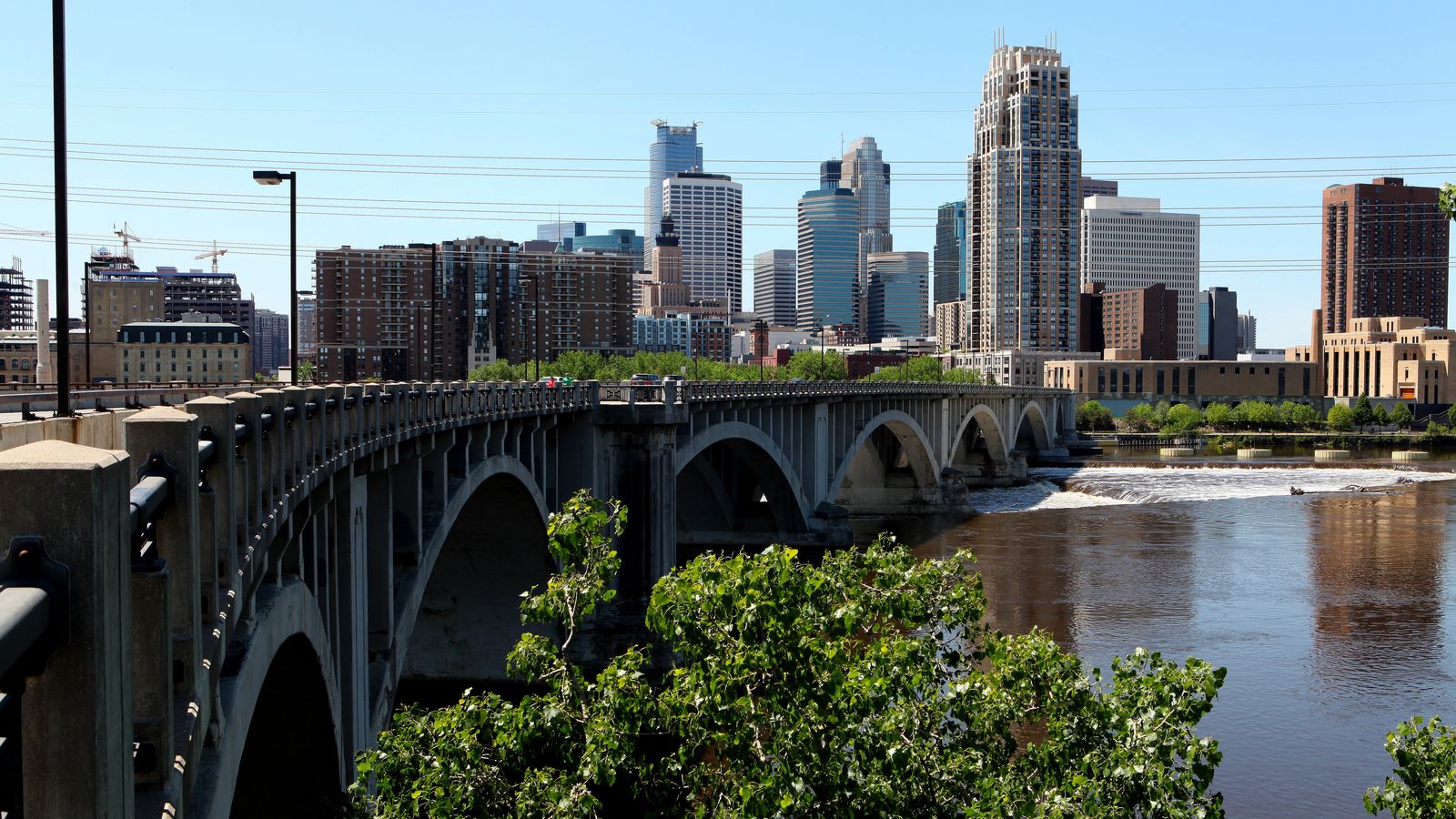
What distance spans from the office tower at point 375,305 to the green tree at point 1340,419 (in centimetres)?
11865

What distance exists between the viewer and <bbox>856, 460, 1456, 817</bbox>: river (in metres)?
33.5

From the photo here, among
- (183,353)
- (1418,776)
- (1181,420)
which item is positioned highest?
(183,353)

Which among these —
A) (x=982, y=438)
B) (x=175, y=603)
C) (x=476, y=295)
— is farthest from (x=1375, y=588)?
(x=476, y=295)

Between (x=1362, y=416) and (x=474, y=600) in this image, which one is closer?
(x=474, y=600)

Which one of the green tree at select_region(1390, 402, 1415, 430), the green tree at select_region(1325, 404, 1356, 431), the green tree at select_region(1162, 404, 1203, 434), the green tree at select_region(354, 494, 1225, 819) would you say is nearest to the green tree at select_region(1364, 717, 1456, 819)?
the green tree at select_region(354, 494, 1225, 819)

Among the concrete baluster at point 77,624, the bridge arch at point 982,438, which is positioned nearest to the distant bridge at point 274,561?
the concrete baluster at point 77,624

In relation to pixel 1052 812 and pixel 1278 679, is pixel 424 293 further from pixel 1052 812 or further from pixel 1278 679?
pixel 1052 812

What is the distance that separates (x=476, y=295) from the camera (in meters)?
186

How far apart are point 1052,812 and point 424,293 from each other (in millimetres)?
166875

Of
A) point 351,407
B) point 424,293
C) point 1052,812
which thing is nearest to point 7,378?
point 351,407

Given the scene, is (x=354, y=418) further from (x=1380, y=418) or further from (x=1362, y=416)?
(x=1380, y=418)

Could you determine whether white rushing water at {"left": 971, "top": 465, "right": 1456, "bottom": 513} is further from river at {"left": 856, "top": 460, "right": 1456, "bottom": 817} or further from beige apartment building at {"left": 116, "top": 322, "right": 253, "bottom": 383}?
beige apartment building at {"left": 116, "top": 322, "right": 253, "bottom": 383}

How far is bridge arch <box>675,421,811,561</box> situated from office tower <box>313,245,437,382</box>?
96.7 metres

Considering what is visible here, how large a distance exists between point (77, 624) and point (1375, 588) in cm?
6018
